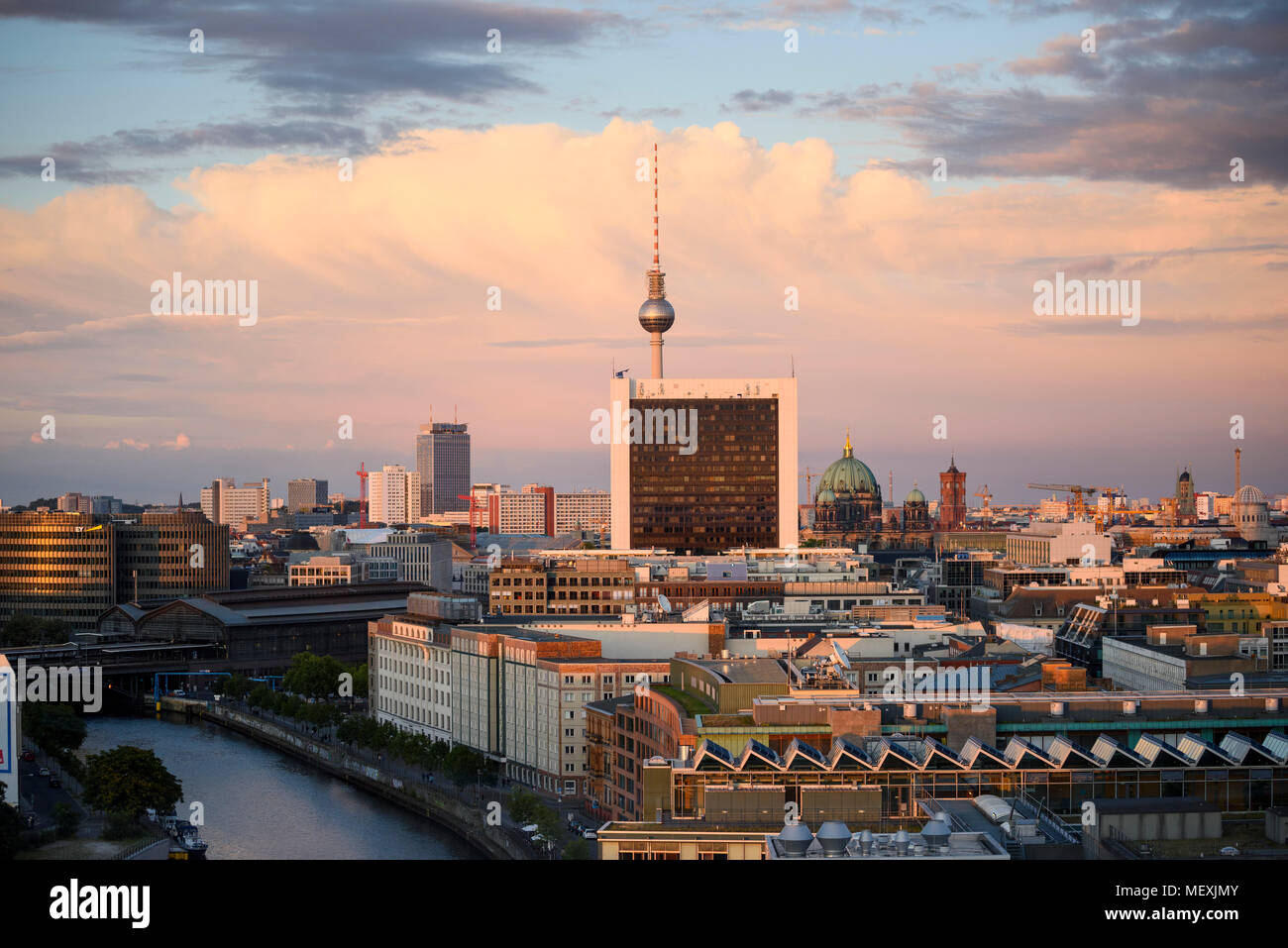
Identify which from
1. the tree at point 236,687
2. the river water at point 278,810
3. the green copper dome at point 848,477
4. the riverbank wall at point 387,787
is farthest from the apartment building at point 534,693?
the green copper dome at point 848,477

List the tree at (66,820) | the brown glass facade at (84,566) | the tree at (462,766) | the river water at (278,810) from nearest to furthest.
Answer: the tree at (66,820) < the river water at (278,810) < the tree at (462,766) < the brown glass facade at (84,566)

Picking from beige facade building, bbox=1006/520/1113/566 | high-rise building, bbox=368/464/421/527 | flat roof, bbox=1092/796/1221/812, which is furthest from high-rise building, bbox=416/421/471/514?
flat roof, bbox=1092/796/1221/812

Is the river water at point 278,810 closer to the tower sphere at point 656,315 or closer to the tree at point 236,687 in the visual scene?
the tree at point 236,687

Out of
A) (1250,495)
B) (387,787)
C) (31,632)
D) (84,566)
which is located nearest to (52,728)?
(387,787)

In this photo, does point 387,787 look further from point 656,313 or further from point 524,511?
point 524,511

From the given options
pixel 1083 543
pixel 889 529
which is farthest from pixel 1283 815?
pixel 889 529
